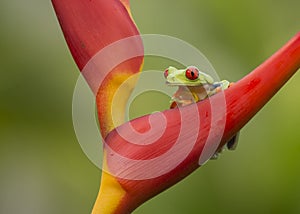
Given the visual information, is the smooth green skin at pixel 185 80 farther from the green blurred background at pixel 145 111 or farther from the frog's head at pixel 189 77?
the green blurred background at pixel 145 111

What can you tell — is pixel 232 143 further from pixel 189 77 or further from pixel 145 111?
pixel 145 111

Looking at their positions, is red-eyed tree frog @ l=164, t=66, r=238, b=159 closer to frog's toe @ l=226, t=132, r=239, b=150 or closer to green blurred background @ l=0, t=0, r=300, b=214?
frog's toe @ l=226, t=132, r=239, b=150

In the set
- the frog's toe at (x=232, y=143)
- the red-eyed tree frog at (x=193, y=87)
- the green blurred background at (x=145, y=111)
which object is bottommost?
the green blurred background at (x=145, y=111)

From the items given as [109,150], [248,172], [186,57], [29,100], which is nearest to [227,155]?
[248,172]

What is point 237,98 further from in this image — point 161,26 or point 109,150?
point 161,26

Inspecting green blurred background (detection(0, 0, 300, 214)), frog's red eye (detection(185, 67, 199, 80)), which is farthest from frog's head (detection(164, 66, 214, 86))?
green blurred background (detection(0, 0, 300, 214))

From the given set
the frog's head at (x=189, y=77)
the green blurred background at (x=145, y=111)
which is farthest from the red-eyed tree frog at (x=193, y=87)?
the green blurred background at (x=145, y=111)

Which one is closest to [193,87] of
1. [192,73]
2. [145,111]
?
[192,73]
